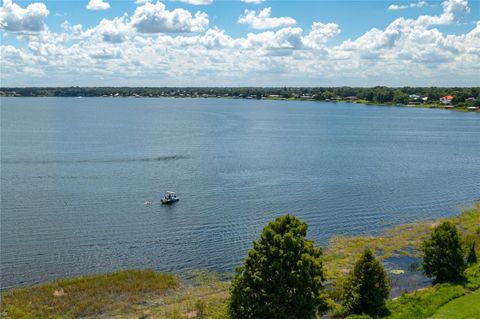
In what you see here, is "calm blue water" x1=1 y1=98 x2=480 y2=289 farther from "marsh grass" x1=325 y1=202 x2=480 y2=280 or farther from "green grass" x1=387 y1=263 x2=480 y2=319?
"green grass" x1=387 y1=263 x2=480 y2=319

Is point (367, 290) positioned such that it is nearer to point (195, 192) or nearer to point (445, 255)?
point (445, 255)

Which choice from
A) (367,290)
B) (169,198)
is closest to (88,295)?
(367,290)

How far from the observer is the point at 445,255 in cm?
4300

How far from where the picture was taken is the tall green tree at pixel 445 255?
42.8 m

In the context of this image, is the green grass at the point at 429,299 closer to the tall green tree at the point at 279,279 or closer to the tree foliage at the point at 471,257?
the tree foliage at the point at 471,257

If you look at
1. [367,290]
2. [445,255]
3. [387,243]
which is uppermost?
[445,255]

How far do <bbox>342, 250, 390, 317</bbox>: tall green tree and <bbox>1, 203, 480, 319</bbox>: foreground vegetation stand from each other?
977 millimetres

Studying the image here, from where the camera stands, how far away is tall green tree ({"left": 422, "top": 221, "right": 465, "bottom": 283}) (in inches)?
1687

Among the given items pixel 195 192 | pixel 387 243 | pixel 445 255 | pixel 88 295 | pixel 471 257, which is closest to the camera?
pixel 445 255

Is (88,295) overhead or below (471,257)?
below

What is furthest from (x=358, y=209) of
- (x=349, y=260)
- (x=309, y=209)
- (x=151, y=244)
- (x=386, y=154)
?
(x=386, y=154)

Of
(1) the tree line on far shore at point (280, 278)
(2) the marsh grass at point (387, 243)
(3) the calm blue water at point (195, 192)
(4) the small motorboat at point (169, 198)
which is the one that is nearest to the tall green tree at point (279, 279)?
(1) the tree line on far shore at point (280, 278)

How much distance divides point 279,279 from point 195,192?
5233cm

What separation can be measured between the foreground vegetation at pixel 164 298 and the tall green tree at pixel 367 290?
98cm
